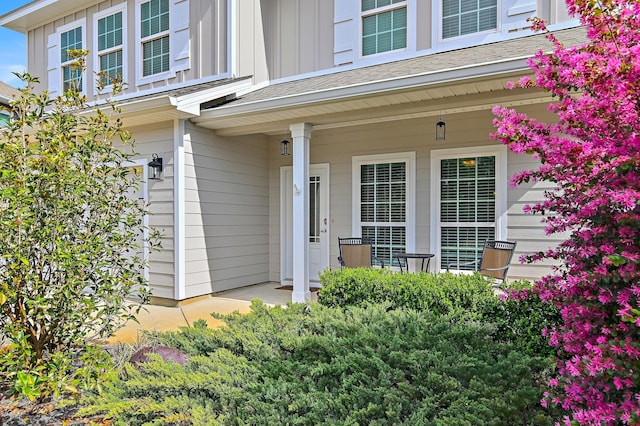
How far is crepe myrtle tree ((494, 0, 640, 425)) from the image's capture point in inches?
51.1

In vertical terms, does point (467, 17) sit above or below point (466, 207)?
above

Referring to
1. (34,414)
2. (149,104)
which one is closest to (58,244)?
(34,414)

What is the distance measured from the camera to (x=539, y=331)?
9.26 ft

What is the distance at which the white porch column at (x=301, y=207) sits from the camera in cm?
537

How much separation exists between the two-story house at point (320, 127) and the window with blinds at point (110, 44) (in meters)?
0.10

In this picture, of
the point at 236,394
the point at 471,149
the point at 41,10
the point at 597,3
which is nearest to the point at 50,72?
the point at 41,10

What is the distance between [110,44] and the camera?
7.96 meters

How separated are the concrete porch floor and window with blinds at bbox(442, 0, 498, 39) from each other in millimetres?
4277

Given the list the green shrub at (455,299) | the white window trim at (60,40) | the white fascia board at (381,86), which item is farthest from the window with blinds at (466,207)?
the white window trim at (60,40)

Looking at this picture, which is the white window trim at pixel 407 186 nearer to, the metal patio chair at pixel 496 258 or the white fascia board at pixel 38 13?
the metal patio chair at pixel 496 258

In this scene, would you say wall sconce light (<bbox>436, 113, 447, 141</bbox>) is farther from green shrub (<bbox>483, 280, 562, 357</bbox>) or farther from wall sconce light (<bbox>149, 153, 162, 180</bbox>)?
wall sconce light (<bbox>149, 153, 162, 180</bbox>)

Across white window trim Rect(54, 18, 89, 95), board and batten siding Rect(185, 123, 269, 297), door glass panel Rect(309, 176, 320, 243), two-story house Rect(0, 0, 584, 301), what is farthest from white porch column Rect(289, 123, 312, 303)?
white window trim Rect(54, 18, 89, 95)

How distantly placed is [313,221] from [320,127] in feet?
5.96

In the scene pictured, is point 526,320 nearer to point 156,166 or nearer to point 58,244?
point 58,244
